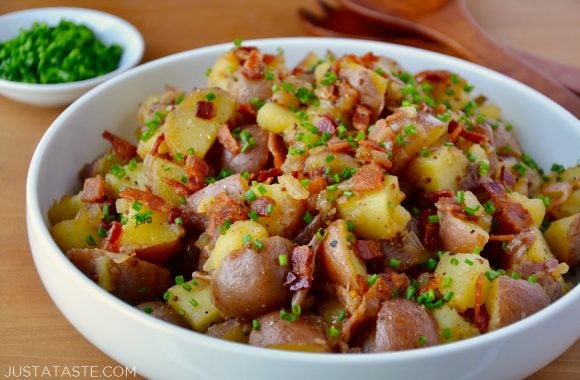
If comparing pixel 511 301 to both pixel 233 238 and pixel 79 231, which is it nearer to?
pixel 233 238

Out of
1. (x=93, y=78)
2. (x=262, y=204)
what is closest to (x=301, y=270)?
(x=262, y=204)

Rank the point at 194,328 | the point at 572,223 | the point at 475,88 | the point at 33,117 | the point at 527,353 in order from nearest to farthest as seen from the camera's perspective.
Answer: the point at 527,353 → the point at 194,328 → the point at 572,223 → the point at 475,88 → the point at 33,117

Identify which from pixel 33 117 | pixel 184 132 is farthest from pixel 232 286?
pixel 33 117

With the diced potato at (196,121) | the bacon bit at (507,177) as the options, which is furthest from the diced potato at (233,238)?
the bacon bit at (507,177)

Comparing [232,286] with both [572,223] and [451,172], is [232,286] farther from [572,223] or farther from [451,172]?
[572,223]

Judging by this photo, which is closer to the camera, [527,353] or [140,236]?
[527,353]

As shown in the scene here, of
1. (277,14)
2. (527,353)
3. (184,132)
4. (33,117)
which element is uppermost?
(527,353)
